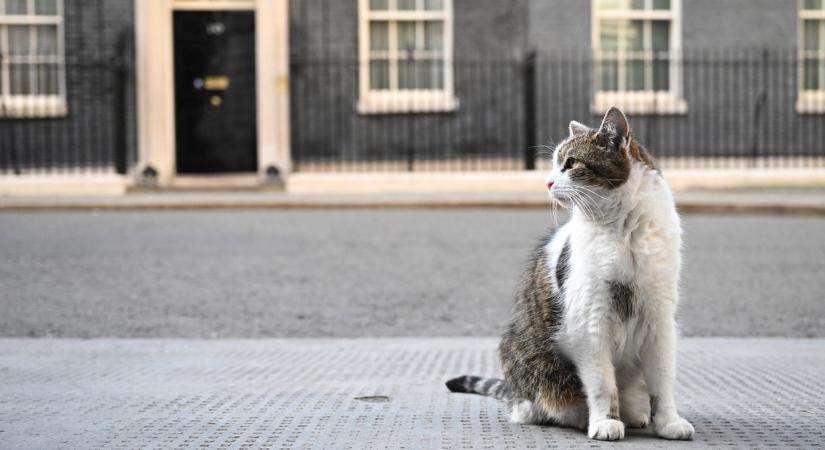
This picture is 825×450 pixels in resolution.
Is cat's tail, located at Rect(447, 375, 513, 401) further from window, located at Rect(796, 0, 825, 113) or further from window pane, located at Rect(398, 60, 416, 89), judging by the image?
window, located at Rect(796, 0, 825, 113)

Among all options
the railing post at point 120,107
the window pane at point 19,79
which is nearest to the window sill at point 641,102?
the railing post at point 120,107

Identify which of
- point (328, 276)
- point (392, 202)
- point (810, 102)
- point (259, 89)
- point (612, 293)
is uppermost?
point (259, 89)

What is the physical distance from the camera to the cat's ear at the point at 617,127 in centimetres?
341

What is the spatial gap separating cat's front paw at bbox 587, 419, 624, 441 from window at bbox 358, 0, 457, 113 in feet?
47.5

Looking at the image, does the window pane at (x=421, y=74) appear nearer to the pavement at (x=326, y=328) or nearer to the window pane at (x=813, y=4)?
the pavement at (x=326, y=328)

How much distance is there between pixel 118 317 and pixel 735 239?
6.24 metres

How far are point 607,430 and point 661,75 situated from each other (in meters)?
15.8

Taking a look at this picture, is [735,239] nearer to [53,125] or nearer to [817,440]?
[817,440]

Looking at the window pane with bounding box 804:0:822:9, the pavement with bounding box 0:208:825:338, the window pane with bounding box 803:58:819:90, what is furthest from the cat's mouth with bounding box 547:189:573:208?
A: the window pane with bounding box 804:0:822:9

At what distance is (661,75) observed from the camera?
60.7 ft

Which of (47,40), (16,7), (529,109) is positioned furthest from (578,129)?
(16,7)

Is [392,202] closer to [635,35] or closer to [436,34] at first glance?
[436,34]

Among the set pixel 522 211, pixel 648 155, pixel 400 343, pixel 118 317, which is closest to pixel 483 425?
pixel 648 155

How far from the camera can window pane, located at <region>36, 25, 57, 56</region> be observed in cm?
1781
